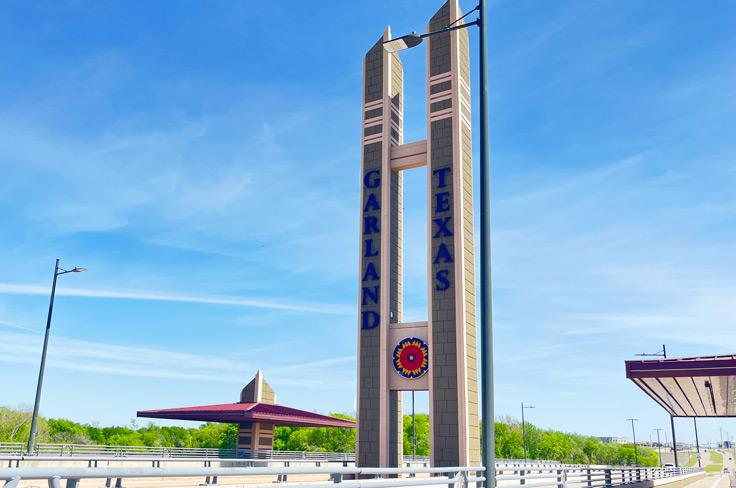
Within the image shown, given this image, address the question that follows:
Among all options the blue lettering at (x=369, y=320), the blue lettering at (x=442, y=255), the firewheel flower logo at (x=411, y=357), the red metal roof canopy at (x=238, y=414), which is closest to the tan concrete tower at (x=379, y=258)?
the blue lettering at (x=369, y=320)

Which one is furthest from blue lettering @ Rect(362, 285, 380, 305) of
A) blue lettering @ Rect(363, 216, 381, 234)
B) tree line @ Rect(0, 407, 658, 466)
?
tree line @ Rect(0, 407, 658, 466)

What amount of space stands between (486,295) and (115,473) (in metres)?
8.55

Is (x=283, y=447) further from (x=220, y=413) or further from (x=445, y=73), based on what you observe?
(x=445, y=73)

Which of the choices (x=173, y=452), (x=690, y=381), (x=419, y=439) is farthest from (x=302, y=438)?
(x=690, y=381)

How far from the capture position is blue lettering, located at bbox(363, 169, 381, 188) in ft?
134

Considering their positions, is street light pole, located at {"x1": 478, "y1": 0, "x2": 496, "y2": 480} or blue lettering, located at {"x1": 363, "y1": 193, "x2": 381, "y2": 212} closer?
street light pole, located at {"x1": 478, "y1": 0, "x2": 496, "y2": 480}

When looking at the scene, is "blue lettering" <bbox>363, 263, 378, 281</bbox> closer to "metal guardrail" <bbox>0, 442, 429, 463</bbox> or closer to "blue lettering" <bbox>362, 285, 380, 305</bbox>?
"blue lettering" <bbox>362, 285, 380, 305</bbox>

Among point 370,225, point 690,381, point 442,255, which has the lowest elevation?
point 690,381

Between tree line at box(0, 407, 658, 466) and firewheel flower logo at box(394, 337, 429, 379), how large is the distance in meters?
76.6

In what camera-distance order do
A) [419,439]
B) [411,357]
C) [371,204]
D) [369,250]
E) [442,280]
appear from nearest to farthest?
[442,280]
[411,357]
[369,250]
[371,204]
[419,439]

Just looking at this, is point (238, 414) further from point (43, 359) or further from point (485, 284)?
point (485, 284)

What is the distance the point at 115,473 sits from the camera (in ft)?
21.0

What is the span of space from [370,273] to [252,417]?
1384 cm

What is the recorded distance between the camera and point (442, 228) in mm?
37875
